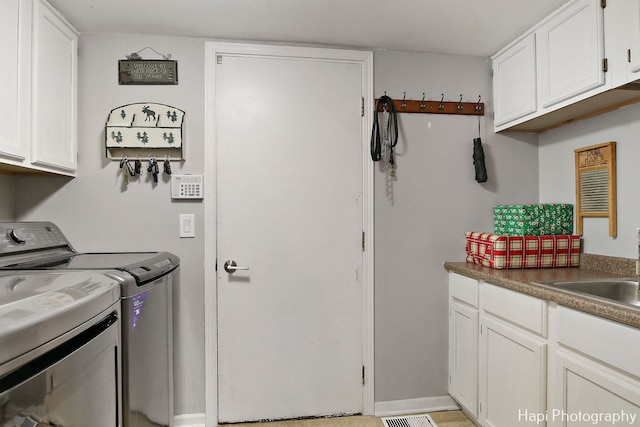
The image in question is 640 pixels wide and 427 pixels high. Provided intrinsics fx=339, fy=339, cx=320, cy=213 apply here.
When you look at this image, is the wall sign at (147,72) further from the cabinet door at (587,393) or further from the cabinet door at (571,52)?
the cabinet door at (587,393)

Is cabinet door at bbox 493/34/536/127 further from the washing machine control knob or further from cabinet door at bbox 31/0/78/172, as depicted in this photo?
the washing machine control knob

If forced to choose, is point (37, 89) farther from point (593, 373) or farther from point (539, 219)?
point (539, 219)

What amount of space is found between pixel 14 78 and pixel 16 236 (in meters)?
0.68

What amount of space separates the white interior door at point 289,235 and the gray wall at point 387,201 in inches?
5.8

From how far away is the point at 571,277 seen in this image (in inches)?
64.2

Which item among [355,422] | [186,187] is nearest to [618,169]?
[355,422]

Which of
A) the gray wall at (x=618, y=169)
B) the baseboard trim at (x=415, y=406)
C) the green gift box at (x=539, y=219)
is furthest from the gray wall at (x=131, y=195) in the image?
the gray wall at (x=618, y=169)

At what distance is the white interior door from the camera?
6.51 ft

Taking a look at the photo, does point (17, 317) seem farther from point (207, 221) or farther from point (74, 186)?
point (74, 186)

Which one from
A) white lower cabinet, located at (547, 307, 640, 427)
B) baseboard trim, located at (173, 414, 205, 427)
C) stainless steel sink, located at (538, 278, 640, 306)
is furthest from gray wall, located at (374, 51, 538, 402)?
baseboard trim, located at (173, 414, 205, 427)

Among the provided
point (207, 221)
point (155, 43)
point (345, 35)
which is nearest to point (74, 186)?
point (207, 221)

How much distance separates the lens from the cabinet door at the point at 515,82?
6.07 ft

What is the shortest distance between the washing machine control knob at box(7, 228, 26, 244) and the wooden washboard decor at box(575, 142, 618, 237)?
2876mm

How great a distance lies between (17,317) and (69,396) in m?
0.34
